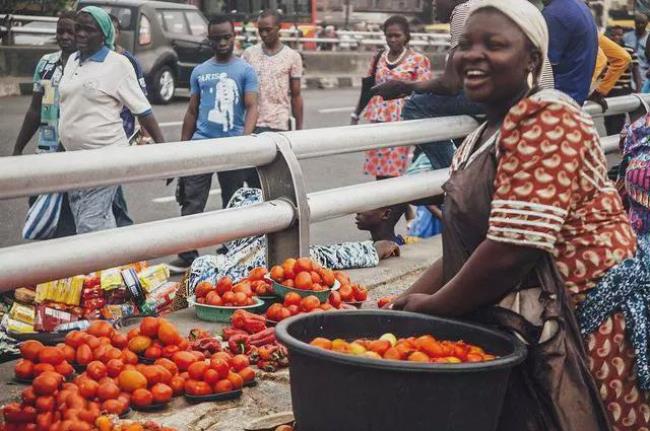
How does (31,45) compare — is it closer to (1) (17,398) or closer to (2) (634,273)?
(1) (17,398)

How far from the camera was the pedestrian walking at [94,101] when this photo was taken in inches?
301

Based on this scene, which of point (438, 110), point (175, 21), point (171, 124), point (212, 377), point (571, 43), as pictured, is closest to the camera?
point (212, 377)

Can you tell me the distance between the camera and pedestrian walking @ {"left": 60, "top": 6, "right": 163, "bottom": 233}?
25.1ft

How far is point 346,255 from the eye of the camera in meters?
6.94

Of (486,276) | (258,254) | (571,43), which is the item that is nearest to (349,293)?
(258,254)

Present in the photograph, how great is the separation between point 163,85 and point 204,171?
17.0 metres

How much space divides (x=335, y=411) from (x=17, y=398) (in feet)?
5.65

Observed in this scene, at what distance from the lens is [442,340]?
11.0 feet

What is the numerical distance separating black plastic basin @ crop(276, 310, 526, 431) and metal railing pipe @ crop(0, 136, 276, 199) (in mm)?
1603

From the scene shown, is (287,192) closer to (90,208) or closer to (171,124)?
(90,208)

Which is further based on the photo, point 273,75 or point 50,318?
point 273,75

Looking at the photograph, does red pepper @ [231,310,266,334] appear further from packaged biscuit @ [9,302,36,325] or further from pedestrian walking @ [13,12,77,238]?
pedestrian walking @ [13,12,77,238]

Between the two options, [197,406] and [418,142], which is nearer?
[197,406]

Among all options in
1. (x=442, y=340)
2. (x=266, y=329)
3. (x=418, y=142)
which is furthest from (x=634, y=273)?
(x=418, y=142)
